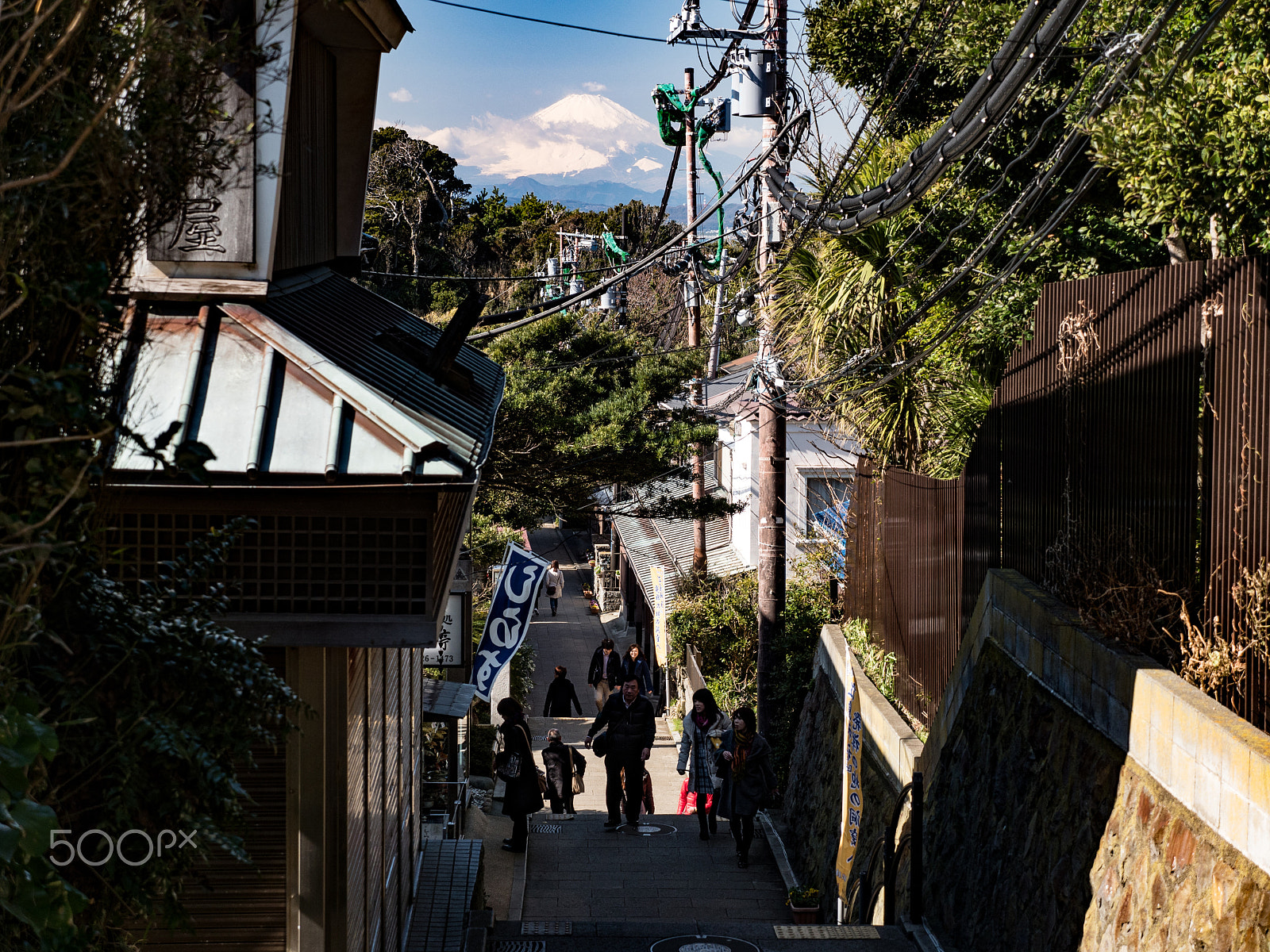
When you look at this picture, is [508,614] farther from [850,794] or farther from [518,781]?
[850,794]

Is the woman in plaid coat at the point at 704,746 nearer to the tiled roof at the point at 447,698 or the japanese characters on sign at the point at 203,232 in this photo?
the tiled roof at the point at 447,698

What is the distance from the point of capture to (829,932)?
7.92 m

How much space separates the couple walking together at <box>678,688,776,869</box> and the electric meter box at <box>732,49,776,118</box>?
6431mm

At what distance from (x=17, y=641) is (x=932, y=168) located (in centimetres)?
519

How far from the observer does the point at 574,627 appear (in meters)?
36.7

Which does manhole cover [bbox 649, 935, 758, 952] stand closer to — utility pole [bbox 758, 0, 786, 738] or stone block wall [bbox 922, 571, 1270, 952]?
stone block wall [bbox 922, 571, 1270, 952]

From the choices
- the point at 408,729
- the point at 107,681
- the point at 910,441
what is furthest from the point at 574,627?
the point at 107,681

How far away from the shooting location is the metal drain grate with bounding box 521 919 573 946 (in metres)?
8.46

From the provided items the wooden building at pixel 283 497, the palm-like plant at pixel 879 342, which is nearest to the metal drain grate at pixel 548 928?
the wooden building at pixel 283 497

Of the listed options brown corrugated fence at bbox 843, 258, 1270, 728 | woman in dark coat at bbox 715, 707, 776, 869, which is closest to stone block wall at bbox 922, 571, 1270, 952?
brown corrugated fence at bbox 843, 258, 1270, 728

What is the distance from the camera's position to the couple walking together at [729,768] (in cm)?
1159

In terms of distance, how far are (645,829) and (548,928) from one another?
15.0 ft

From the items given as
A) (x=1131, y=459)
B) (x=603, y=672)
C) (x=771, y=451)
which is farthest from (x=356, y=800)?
(x=603, y=672)

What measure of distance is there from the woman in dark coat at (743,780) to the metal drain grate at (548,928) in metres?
3.19
